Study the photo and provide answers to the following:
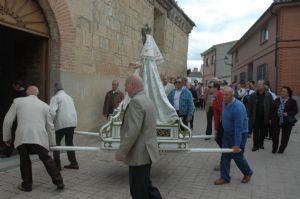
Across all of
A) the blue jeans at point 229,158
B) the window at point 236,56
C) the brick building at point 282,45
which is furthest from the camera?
the window at point 236,56

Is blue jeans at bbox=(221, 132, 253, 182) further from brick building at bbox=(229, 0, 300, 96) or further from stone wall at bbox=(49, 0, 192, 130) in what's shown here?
brick building at bbox=(229, 0, 300, 96)

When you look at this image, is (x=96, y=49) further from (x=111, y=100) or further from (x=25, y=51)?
(x=25, y=51)

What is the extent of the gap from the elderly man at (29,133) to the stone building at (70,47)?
249 cm

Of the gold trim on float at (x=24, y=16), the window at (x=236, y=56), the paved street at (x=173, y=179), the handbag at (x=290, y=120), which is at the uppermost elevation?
the window at (x=236, y=56)

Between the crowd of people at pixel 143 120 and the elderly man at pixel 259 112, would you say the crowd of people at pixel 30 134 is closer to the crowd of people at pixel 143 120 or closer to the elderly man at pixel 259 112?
the crowd of people at pixel 143 120

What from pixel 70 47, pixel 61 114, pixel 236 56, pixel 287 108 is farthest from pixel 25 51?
pixel 236 56

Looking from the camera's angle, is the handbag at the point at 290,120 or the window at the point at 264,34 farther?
the window at the point at 264,34

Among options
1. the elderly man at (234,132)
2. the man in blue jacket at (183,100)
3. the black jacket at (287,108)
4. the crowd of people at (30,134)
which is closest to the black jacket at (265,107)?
the black jacket at (287,108)

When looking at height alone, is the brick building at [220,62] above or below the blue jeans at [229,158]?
above

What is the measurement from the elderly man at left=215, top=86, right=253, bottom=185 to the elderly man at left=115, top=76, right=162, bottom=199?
2076 millimetres

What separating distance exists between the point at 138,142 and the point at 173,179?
7.98 feet

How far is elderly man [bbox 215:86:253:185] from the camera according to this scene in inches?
233

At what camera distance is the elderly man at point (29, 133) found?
5402 mm

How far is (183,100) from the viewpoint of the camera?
9.50 m
